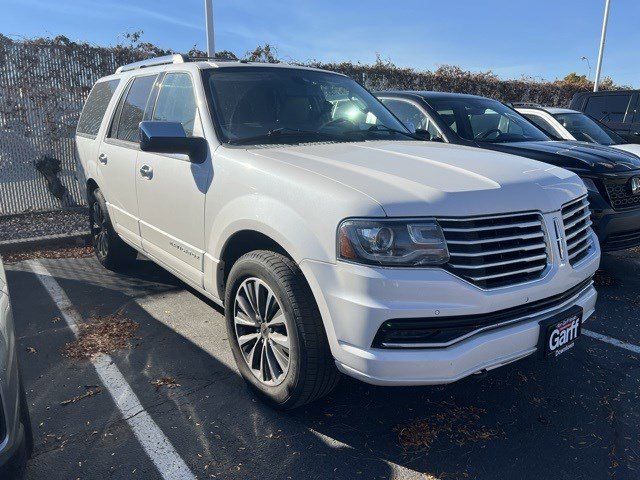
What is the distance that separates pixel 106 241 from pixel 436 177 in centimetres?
402

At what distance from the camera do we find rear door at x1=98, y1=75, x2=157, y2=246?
14.0 feet

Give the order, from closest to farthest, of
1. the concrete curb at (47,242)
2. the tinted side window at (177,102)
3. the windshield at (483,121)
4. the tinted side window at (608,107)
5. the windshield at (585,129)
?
the tinted side window at (177,102) → the windshield at (483,121) → the concrete curb at (47,242) → the windshield at (585,129) → the tinted side window at (608,107)

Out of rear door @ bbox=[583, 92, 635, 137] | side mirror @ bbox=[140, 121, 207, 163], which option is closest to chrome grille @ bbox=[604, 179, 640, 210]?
side mirror @ bbox=[140, 121, 207, 163]

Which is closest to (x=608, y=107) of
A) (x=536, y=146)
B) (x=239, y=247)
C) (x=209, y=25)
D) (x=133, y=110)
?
(x=536, y=146)

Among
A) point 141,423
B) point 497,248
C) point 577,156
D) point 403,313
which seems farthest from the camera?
point 577,156

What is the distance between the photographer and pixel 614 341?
3.92m

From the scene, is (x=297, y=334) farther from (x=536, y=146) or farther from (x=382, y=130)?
(x=536, y=146)

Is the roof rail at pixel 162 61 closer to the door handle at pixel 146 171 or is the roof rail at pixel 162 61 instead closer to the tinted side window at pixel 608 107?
the door handle at pixel 146 171

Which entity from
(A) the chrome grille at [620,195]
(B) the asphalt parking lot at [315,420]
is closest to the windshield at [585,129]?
(A) the chrome grille at [620,195]

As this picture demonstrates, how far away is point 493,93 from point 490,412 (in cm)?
1252

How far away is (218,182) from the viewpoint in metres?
3.05

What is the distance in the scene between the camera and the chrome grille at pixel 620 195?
5066mm

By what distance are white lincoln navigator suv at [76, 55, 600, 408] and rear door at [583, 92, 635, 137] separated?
28.2ft

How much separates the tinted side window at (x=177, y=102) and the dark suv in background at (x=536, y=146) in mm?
1907
